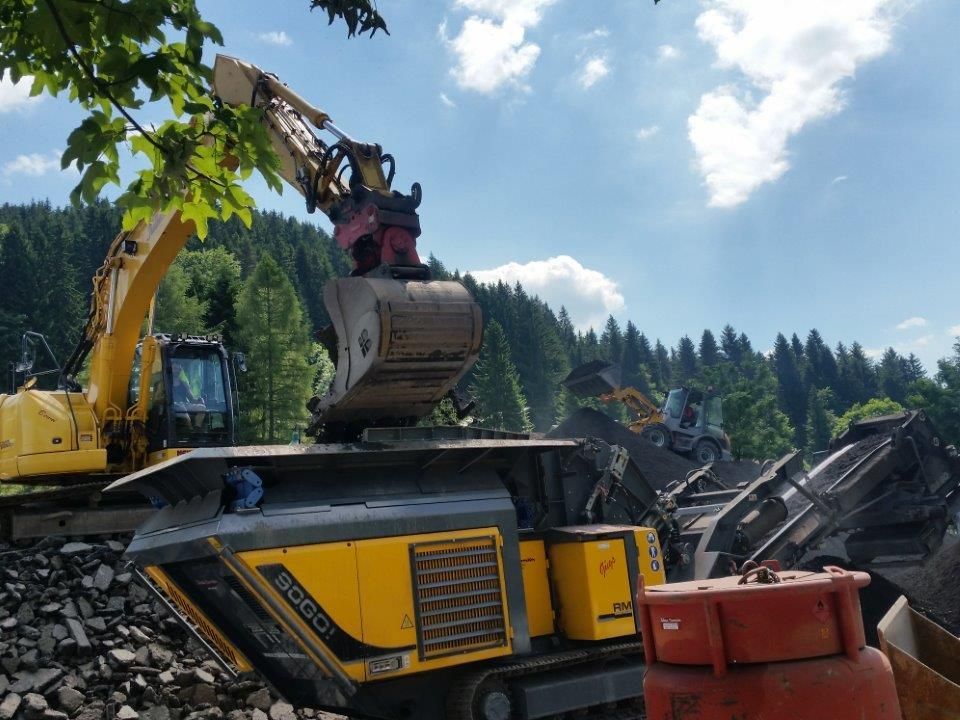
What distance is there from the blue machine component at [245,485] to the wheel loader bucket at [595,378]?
1891 centimetres

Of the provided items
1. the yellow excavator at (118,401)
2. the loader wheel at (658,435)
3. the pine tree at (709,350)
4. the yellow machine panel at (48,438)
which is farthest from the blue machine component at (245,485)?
the pine tree at (709,350)

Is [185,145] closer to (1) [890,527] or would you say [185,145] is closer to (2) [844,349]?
(1) [890,527]

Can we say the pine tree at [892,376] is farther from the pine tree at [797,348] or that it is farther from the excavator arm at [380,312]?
the excavator arm at [380,312]

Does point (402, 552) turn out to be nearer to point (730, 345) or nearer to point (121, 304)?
point (121, 304)

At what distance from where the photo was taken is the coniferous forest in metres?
40.0

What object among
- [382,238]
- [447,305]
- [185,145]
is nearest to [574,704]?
[447,305]

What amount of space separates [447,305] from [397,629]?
7.61 ft

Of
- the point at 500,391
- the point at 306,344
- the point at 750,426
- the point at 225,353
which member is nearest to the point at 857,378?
the point at 750,426

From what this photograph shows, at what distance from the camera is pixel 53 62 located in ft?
11.8

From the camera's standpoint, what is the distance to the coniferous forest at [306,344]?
40031 mm

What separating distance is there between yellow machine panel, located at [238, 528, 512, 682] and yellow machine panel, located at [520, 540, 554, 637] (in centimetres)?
56

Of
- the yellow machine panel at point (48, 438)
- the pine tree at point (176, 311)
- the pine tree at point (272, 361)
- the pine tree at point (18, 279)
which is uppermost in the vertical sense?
the pine tree at point (18, 279)

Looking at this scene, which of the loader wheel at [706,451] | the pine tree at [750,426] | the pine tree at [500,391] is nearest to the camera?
the loader wheel at [706,451]

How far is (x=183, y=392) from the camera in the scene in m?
12.3
